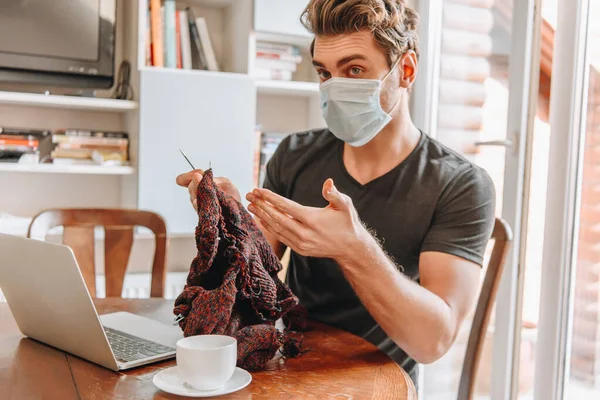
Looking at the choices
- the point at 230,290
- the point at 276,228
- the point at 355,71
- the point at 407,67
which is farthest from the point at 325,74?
the point at 230,290

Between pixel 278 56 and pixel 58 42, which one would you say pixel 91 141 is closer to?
pixel 58 42

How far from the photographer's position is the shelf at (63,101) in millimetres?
2080

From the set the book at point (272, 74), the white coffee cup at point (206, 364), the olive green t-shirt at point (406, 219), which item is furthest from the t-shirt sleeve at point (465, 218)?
the book at point (272, 74)

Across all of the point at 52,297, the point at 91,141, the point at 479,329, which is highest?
the point at 91,141

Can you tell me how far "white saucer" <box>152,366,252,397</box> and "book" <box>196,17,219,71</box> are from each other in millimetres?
1746

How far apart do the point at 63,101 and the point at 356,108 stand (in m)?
1.23

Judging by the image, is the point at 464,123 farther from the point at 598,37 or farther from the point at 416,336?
the point at 416,336

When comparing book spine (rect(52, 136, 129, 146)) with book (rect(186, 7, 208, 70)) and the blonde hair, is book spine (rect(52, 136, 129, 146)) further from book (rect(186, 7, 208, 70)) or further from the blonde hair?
the blonde hair

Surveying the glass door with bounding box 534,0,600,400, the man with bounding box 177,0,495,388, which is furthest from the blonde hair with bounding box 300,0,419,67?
the glass door with bounding box 534,0,600,400

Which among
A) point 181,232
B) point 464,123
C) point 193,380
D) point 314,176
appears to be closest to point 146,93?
point 181,232

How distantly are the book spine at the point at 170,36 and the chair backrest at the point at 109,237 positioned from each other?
2.52 feet

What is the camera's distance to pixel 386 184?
4.59ft

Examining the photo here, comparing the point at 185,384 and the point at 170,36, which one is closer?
the point at 185,384

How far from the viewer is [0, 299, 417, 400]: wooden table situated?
2.57ft
